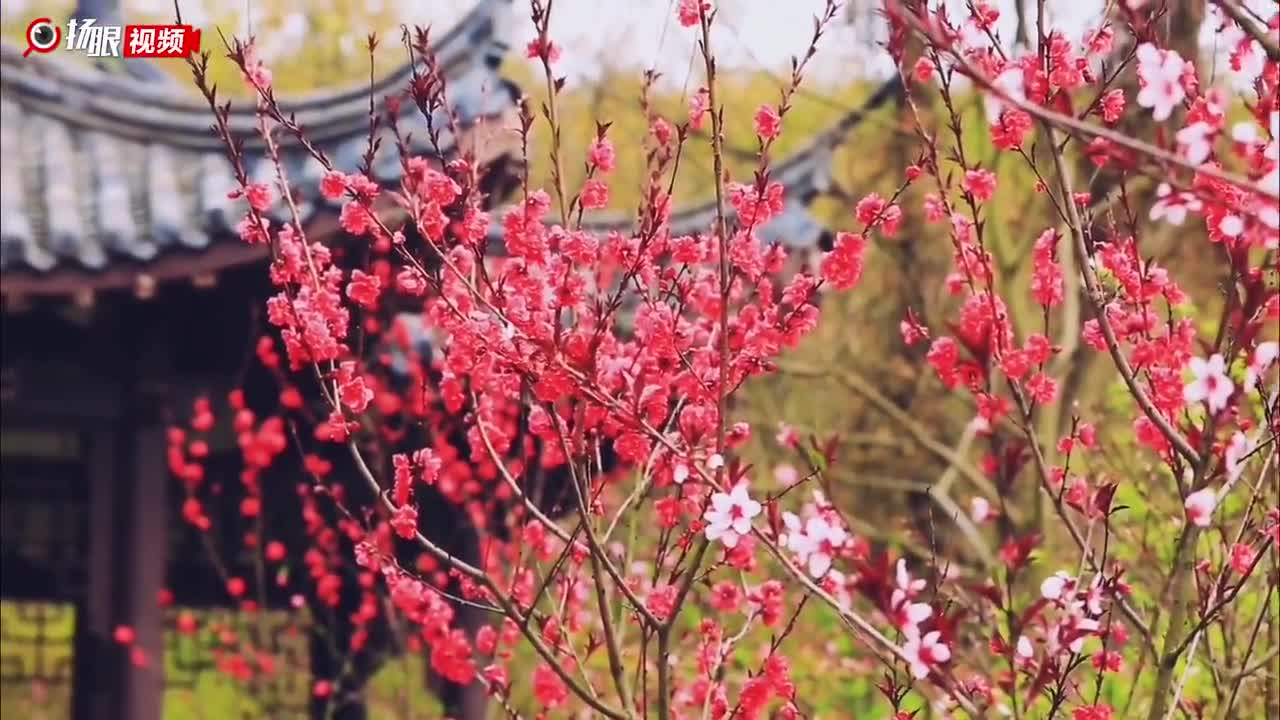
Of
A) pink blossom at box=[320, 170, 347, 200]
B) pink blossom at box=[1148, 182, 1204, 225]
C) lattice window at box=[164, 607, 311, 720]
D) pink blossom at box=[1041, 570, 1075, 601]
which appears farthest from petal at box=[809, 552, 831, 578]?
lattice window at box=[164, 607, 311, 720]

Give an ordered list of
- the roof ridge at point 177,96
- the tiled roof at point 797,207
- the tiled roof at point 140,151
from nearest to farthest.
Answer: the tiled roof at point 140,151
the roof ridge at point 177,96
the tiled roof at point 797,207

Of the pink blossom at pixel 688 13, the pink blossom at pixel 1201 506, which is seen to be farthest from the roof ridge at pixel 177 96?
the pink blossom at pixel 1201 506

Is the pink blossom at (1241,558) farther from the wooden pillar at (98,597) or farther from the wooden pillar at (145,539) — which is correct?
the wooden pillar at (98,597)

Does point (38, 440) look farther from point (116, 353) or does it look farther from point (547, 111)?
point (547, 111)

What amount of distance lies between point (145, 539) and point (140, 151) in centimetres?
161

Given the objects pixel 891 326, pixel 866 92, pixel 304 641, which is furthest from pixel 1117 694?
pixel 866 92

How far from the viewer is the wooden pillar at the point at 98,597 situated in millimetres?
6566

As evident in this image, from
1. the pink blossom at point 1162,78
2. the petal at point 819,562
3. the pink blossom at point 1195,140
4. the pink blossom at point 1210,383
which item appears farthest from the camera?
the petal at point 819,562

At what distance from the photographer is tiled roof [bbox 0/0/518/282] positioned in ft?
19.5

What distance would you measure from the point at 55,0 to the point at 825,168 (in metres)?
17.4

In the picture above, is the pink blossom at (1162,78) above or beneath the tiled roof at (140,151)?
beneath

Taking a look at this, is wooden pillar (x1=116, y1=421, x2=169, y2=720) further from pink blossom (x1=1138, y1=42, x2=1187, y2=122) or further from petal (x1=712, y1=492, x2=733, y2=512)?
pink blossom (x1=1138, y1=42, x2=1187, y2=122)

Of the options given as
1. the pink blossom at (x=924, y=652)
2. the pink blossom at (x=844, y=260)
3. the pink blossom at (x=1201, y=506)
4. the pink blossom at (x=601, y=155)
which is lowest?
the pink blossom at (x=924, y=652)

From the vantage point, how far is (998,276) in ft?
36.6
